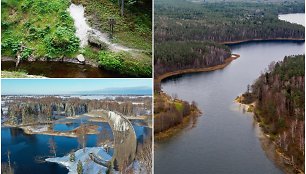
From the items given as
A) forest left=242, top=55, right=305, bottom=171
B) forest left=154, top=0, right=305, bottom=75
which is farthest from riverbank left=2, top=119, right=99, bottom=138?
forest left=242, top=55, right=305, bottom=171

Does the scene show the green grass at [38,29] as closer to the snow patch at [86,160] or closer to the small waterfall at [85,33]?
the small waterfall at [85,33]

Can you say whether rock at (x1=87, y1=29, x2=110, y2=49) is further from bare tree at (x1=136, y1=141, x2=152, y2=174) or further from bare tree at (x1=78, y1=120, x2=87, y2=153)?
bare tree at (x1=136, y1=141, x2=152, y2=174)

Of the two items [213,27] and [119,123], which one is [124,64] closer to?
[119,123]

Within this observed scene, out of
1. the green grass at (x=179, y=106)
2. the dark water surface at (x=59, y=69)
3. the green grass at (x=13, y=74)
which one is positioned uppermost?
the dark water surface at (x=59, y=69)

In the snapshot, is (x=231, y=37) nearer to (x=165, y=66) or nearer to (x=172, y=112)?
(x=165, y=66)

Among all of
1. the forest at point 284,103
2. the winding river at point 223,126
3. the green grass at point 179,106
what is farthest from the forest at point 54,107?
the forest at point 284,103

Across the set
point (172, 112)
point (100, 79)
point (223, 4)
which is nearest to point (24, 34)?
point (100, 79)

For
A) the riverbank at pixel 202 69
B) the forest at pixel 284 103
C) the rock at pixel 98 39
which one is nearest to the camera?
the rock at pixel 98 39
